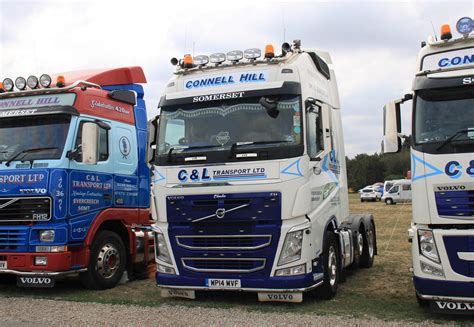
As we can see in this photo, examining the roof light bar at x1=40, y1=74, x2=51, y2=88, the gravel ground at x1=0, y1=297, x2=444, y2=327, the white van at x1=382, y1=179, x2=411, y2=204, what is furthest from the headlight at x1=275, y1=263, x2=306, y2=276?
the white van at x1=382, y1=179, x2=411, y2=204

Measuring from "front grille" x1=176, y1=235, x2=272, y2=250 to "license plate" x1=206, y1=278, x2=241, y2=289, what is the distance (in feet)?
1.50

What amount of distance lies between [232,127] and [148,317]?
292 cm

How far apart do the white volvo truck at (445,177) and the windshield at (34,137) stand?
5622mm

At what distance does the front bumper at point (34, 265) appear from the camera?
843cm

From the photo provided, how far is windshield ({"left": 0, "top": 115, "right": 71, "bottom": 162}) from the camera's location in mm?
8836

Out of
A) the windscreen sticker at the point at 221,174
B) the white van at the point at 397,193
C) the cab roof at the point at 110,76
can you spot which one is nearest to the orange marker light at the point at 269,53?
the windscreen sticker at the point at 221,174

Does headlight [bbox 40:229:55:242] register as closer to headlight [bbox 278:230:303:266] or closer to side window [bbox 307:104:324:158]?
headlight [bbox 278:230:303:266]

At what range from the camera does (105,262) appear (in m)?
9.54

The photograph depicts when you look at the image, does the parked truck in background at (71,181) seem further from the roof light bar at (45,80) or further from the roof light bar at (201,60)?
the roof light bar at (201,60)

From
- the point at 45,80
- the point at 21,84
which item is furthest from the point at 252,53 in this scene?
the point at 21,84

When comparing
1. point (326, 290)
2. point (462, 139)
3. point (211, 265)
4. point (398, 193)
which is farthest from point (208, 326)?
point (398, 193)

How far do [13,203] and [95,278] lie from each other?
6.20ft

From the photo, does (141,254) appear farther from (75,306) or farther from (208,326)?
(208,326)

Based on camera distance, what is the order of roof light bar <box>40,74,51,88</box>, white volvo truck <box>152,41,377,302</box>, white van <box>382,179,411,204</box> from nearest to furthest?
white volvo truck <box>152,41,377,302</box>, roof light bar <box>40,74,51,88</box>, white van <box>382,179,411,204</box>
